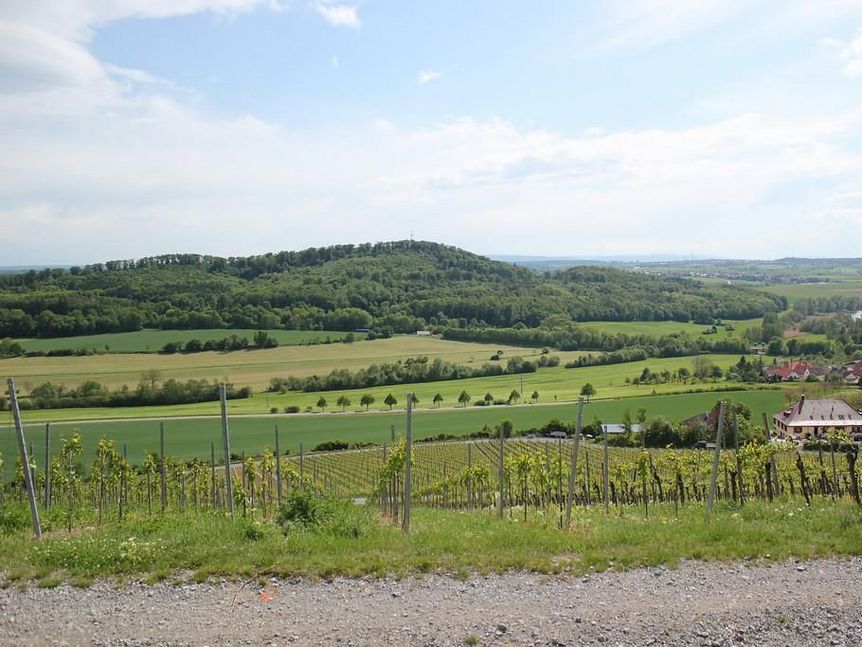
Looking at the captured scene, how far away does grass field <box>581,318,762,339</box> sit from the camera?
10500 cm

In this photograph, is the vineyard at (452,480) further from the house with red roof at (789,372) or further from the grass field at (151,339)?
the grass field at (151,339)

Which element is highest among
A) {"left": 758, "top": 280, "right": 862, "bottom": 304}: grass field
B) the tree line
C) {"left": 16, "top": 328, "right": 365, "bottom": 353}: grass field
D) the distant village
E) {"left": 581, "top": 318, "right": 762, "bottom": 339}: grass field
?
{"left": 758, "top": 280, "right": 862, "bottom": 304}: grass field

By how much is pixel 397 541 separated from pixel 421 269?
486 ft

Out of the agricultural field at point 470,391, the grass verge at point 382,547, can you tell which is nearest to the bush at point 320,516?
the grass verge at point 382,547

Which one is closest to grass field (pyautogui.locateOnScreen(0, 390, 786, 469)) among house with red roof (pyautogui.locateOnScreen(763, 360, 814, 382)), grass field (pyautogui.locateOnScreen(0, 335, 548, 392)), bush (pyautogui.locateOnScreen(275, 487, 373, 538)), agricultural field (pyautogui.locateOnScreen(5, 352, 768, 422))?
agricultural field (pyautogui.locateOnScreen(5, 352, 768, 422))

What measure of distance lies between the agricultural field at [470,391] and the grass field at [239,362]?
7.57ft

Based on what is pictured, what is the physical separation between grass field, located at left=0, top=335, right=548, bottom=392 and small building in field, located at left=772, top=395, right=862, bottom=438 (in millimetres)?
40564

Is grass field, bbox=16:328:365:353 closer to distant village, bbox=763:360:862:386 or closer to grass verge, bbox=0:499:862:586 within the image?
distant village, bbox=763:360:862:386

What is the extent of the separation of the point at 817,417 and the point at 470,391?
33.4 metres

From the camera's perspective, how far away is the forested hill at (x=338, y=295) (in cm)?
9094

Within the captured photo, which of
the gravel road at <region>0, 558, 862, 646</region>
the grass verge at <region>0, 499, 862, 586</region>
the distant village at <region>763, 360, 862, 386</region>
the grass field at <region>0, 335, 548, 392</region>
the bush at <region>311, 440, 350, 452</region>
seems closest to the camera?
the gravel road at <region>0, 558, 862, 646</region>

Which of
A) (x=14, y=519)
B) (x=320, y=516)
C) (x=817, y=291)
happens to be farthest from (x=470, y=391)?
(x=817, y=291)

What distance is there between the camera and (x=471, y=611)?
6.91 metres

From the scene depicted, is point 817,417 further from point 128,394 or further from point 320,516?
point 128,394
